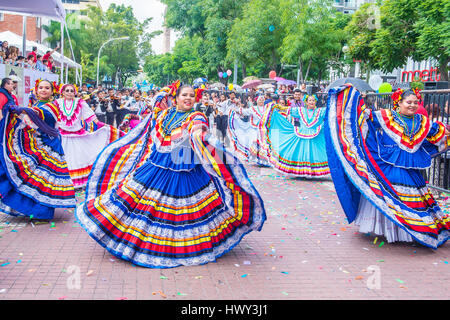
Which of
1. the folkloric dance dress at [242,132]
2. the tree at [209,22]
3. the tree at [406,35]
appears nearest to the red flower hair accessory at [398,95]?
the folkloric dance dress at [242,132]

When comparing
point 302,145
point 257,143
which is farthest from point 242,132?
point 302,145

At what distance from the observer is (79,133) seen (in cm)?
884

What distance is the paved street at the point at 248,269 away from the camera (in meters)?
4.38

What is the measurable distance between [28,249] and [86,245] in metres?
0.59

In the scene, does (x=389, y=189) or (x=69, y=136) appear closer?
(x=389, y=189)

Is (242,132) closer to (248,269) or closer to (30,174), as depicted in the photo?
(30,174)

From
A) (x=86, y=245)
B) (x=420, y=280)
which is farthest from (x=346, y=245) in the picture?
(x=86, y=245)

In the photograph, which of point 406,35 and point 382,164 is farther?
point 406,35

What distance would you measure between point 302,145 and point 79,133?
463cm

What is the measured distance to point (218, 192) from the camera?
17.7 ft

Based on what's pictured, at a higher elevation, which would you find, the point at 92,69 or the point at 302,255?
the point at 92,69

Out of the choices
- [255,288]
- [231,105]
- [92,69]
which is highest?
[92,69]

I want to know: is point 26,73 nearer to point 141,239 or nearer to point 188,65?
point 141,239

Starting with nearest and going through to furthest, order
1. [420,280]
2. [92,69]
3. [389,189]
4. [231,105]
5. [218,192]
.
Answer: [420,280], [218,192], [389,189], [231,105], [92,69]
